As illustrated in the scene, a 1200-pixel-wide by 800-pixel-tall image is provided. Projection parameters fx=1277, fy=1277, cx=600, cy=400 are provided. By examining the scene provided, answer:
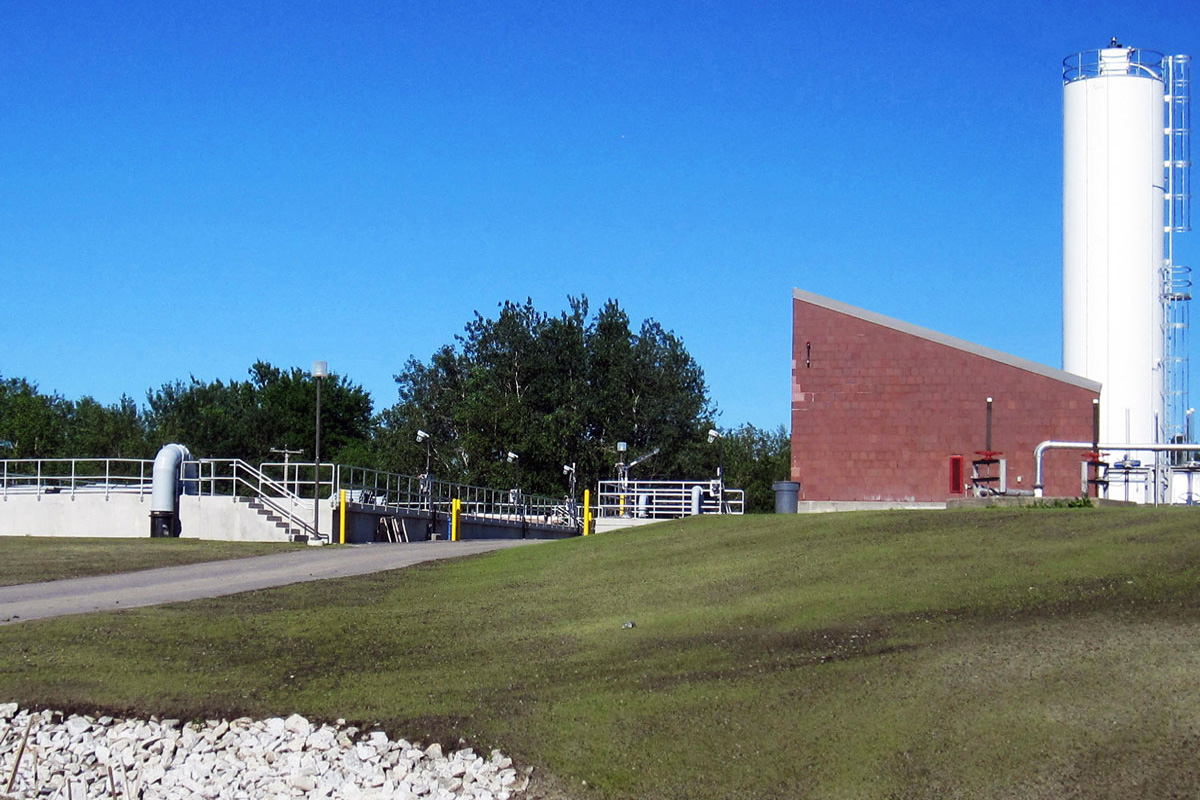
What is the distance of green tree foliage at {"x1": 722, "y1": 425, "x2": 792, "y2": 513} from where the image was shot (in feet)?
264

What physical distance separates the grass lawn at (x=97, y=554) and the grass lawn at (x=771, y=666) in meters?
5.76

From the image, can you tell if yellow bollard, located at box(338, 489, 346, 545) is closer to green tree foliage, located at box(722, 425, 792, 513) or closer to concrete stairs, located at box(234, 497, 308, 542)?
concrete stairs, located at box(234, 497, 308, 542)

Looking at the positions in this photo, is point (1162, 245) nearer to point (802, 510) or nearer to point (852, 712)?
point (802, 510)

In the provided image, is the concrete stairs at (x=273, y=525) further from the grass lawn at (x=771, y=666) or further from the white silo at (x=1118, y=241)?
the white silo at (x=1118, y=241)

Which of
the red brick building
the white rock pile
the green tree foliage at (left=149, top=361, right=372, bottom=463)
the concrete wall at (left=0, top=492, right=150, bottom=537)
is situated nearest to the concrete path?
the white rock pile

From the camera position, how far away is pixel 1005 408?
92.6 ft

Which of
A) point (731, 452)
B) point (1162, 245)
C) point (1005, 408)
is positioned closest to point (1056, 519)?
point (1005, 408)

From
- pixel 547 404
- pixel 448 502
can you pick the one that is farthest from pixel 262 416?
pixel 448 502

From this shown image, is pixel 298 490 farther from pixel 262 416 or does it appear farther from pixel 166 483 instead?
pixel 262 416

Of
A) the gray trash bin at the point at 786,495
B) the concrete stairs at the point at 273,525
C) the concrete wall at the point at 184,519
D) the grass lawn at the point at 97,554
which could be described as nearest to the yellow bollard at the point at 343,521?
the concrete wall at the point at 184,519

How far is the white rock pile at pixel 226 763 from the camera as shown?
866cm

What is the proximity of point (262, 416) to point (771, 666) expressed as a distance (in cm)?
8869

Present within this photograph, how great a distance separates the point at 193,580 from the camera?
18.6 meters

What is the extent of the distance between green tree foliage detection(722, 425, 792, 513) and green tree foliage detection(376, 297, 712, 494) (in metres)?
5.81
